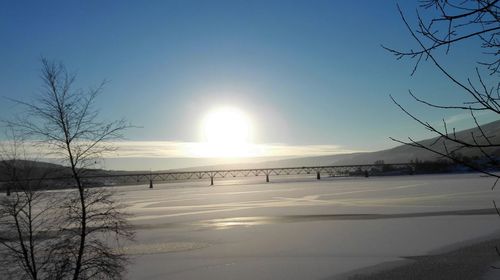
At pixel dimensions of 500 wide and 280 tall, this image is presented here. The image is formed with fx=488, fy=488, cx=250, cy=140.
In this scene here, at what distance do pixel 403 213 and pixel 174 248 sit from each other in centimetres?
1092

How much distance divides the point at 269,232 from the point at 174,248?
3.91m

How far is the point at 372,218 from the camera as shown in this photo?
19.7 metres

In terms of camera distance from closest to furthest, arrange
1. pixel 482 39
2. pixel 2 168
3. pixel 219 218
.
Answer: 1. pixel 482 39
2. pixel 2 168
3. pixel 219 218

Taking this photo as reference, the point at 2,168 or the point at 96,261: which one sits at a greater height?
the point at 2,168

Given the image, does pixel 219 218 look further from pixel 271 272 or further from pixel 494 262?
pixel 494 262

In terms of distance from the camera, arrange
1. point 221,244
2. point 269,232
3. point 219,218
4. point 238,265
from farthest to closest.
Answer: point 219,218 < point 269,232 < point 221,244 < point 238,265

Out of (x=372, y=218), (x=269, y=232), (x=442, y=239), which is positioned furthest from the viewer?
(x=372, y=218)

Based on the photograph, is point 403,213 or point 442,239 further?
point 403,213

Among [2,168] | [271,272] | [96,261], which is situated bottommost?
[271,272]

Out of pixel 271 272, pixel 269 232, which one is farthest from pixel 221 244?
pixel 271 272

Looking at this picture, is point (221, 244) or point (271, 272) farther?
point (221, 244)

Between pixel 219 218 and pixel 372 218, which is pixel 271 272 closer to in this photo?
pixel 372 218

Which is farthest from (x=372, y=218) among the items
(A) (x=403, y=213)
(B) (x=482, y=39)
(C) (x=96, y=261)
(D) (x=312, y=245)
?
(B) (x=482, y=39)

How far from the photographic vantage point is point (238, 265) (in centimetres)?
1153
